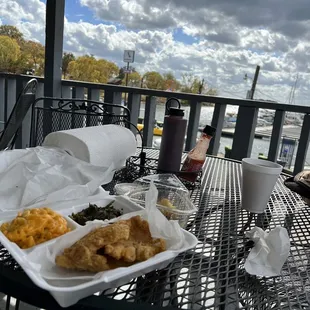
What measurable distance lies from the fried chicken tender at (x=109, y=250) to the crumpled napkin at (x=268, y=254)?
0.21 m

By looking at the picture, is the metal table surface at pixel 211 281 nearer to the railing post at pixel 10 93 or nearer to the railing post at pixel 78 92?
the railing post at pixel 78 92

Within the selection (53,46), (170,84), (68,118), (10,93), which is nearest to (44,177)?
(68,118)

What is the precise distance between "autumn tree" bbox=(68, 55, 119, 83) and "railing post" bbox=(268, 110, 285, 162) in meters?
2.15

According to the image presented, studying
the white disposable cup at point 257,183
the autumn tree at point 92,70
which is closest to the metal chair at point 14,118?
the white disposable cup at point 257,183

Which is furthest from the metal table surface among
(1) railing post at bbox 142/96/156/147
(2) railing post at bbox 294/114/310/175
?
(1) railing post at bbox 142/96/156/147

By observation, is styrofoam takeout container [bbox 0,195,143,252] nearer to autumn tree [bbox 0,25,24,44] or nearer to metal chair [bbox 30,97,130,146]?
metal chair [bbox 30,97,130,146]

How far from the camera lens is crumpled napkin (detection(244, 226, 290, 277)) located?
0.60 meters

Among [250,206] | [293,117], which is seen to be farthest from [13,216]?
[293,117]

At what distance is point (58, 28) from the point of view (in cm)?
271

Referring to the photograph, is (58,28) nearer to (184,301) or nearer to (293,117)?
(293,117)

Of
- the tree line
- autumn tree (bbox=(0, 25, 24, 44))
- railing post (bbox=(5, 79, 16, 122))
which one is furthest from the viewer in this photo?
autumn tree (bbox=(0, 25, 24, 44))

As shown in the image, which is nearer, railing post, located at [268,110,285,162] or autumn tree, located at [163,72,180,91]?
railing post, located at [268,110,285,162]

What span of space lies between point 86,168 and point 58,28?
235 centimetres

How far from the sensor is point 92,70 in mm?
4691
